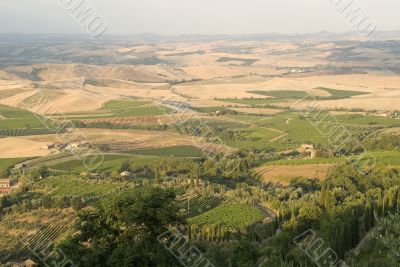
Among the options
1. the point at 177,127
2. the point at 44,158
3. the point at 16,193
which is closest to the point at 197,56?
the point at 177,127

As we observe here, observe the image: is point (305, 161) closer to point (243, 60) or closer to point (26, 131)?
point (26, 131)

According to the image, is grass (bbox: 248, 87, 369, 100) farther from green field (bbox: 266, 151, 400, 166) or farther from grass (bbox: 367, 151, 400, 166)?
green field (bbox: 266, 151, 400, 166)

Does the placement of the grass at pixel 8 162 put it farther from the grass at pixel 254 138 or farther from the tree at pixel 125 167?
the grass at pixel 254 138

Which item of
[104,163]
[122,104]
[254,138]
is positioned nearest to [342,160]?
[254,138]

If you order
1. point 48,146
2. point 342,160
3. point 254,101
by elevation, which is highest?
point 342,160

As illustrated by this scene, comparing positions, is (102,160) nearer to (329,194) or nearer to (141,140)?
(141,140)

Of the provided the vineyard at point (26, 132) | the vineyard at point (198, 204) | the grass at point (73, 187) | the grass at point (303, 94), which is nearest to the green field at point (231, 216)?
the vineyard at point (198, 204)
